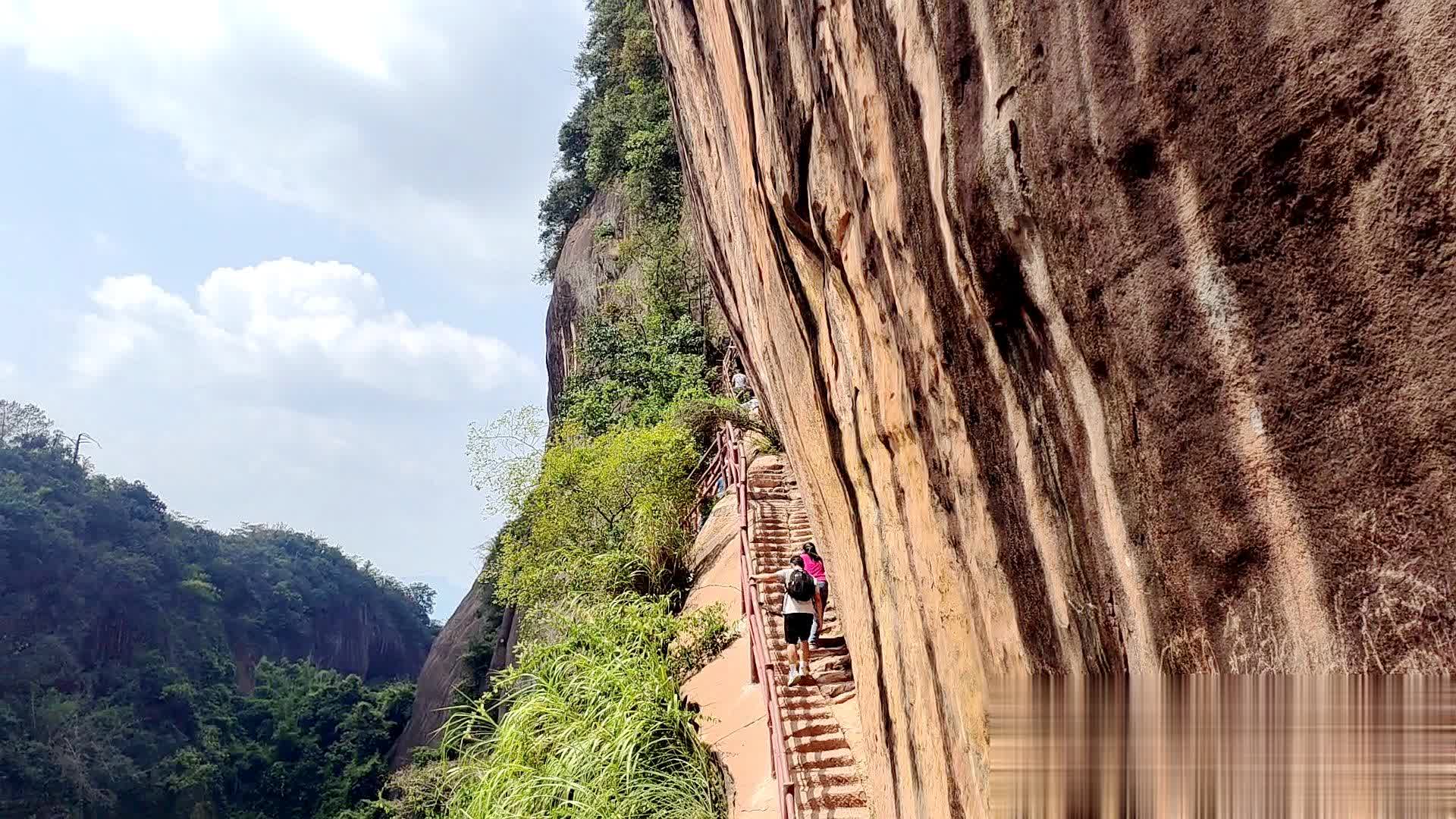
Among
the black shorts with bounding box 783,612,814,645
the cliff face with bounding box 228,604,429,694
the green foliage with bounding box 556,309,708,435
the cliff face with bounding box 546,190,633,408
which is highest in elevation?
the cliff face with bounding box 546,190,633,408

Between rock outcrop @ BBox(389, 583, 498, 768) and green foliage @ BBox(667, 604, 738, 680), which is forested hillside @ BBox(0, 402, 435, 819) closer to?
rock outcrop @ BBox(389, 583, 498, 768)

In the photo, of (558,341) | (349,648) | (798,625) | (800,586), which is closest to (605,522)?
(798,625)

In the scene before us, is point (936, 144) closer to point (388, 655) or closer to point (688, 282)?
point (688, 282)

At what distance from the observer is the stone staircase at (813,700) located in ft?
14.9

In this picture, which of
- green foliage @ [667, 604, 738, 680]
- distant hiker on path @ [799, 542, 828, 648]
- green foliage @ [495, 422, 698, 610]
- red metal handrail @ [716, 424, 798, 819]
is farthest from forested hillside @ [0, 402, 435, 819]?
distant hiker on path @ [799, 542, 828, 648]

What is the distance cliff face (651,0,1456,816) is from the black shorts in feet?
9.62

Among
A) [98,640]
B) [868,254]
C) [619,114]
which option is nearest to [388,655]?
[98,640]

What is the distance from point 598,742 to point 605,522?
4393 mm

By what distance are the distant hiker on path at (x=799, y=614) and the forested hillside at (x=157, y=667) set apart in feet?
57.1

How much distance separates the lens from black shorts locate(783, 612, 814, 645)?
18.3ft

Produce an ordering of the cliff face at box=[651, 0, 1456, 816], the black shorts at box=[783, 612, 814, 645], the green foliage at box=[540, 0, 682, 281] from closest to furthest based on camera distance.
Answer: the cliff face at box=[651, 0, 1456, 816] → the black shorts at box=[783, 612, 814, 645] → the green foliage at box=[540, 0, 682, 281]

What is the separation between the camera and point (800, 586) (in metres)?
5.47

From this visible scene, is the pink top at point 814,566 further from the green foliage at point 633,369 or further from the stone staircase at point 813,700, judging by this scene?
the green foliage at point 633,369

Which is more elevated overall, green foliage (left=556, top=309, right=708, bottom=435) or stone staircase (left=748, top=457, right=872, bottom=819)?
green foliage (left=556, top=309, right=708, bottom=435)
